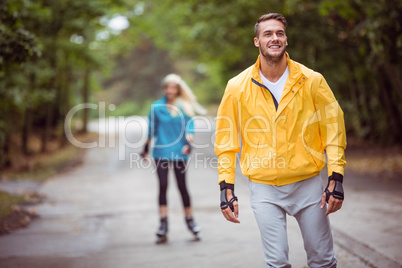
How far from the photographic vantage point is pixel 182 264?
19.4ft

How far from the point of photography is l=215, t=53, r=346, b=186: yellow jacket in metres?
3.87

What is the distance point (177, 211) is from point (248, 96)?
5680 millimetres

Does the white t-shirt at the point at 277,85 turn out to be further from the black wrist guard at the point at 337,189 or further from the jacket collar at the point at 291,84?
the black wrist guard at the point at 337,189

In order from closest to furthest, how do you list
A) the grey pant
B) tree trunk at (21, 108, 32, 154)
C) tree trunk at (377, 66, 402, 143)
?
1. the grey pant
2. tree trunk at (377, 66, 402, 143)
3. tree trunk at (21, 108, 32, 154)

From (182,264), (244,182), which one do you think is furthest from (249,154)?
(244,182)

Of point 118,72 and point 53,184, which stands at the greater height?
point 118,72

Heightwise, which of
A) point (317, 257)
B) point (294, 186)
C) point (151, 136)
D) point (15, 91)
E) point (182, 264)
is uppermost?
point (15, 91)

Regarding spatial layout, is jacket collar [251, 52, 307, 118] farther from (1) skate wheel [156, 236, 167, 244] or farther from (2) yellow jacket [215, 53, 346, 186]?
(1) skate wheel [156, 236, 167, 244]

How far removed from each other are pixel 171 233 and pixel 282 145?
13.2 ft

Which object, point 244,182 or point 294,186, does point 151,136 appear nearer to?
point 294,186

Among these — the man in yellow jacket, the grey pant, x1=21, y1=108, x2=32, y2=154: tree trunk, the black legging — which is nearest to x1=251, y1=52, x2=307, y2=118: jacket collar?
the man in yellow jacket

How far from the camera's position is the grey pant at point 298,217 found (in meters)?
3.82

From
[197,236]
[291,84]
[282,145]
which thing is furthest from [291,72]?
[197,236]

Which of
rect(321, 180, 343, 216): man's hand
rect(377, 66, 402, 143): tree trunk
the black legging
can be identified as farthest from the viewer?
rect(377, 66, 402, 143): tree trunk
